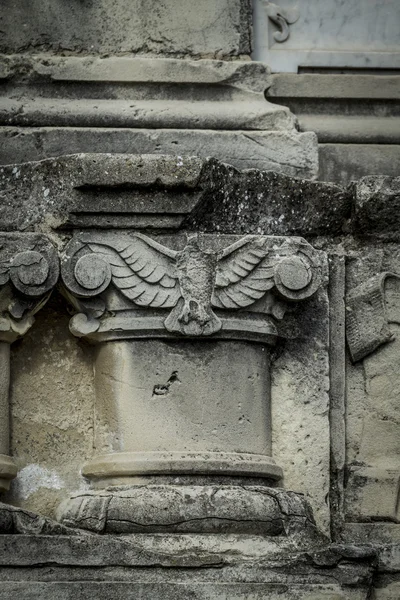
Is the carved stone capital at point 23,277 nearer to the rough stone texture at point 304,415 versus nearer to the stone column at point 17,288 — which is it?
the stone column at point 17,288

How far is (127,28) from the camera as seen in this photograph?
24.1ft

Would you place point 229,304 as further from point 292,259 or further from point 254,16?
point 254,16

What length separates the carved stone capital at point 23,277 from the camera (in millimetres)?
6840

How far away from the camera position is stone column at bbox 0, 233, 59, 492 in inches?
269

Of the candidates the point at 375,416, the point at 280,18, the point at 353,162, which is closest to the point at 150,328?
the point at 375,416

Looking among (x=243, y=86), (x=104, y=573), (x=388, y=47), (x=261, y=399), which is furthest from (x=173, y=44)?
(x=104, y=573)

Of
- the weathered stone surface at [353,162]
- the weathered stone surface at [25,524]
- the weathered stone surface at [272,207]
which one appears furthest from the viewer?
the weathered stone surface at [353,162]

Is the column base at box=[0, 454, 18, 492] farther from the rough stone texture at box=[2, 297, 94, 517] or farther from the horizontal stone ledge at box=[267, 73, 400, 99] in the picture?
the horizontal stone ledge at box=[267, 73, 400, 99]

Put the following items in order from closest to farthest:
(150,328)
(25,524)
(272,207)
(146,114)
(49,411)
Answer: (25,524) → (150,328) → (49,411) → (272,207) → (146,114)

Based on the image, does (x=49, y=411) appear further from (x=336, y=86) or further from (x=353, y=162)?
(x=336, y=86)

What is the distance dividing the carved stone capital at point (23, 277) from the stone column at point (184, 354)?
0.08 m

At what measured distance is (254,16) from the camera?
7.68m

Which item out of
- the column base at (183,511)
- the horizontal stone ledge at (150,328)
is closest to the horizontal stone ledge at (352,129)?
the horizontal stone ledge at (150,328)

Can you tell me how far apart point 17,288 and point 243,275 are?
34.0 inches
